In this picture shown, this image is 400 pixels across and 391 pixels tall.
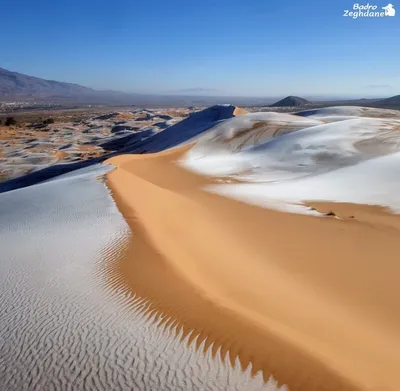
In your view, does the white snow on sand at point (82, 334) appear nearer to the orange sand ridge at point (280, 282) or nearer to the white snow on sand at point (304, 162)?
the orange sand ridge at point (280, 282)

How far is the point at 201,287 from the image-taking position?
→ 6.09 metres

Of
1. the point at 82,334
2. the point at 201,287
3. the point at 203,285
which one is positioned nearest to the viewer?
the point at 82,334

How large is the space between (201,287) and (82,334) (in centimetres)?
208

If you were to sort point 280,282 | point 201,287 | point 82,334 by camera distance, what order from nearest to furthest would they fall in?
point 82,334, point 201,287, point 280,282

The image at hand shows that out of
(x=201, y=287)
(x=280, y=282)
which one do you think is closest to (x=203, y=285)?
(x=201, y=287)

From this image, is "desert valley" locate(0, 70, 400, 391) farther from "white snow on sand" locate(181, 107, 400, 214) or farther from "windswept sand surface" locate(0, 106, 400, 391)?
"white snow on sand" locate(181, 107, 400, 214)

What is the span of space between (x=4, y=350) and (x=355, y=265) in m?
6.37

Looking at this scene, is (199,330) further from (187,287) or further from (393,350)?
(393,350)

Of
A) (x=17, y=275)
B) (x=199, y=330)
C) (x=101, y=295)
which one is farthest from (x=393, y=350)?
(x=17, y=275)

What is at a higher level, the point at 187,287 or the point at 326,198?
the point at 187,287

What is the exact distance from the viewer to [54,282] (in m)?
6.13

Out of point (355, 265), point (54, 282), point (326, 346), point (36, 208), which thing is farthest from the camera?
point (36, 208)

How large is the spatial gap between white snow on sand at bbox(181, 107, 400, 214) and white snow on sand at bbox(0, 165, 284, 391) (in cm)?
766

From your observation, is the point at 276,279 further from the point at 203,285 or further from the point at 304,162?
the point at 304,162
